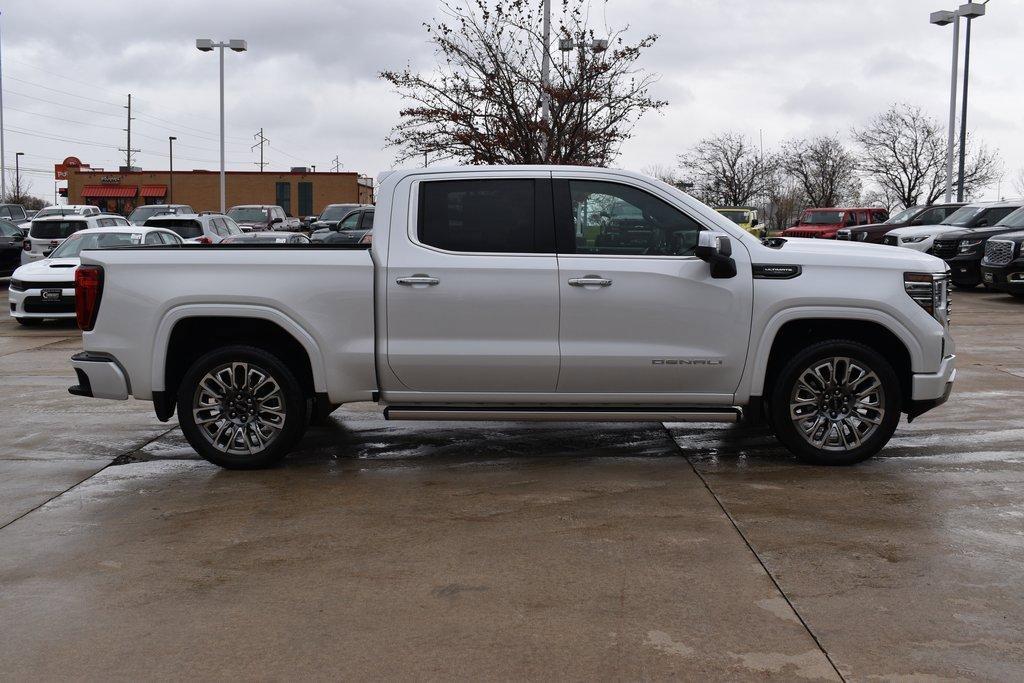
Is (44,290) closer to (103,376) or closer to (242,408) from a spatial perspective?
(103,376)

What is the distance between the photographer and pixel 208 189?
265 ft

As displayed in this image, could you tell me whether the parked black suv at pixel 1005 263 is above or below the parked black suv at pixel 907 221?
below

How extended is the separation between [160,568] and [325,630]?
1211 millimetres

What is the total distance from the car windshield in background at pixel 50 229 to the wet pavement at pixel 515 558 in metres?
16.7

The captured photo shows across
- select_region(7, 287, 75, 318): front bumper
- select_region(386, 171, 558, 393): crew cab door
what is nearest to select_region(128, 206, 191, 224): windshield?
select_region(7, 287, 75, 318): front bumper

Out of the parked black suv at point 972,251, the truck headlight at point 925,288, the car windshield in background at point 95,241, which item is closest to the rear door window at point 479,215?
the truck headlight at point 925,288

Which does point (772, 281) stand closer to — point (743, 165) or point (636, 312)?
point (636, 312)

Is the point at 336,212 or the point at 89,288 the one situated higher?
the point at 336,212

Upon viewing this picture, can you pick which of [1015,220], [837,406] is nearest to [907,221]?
[1015,220]

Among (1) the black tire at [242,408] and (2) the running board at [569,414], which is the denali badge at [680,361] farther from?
(1) the black tire at [242,408]

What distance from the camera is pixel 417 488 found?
637cm

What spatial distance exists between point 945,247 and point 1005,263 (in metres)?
3.59

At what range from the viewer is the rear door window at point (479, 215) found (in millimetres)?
6688

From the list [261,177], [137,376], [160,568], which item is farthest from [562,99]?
[261,177]
